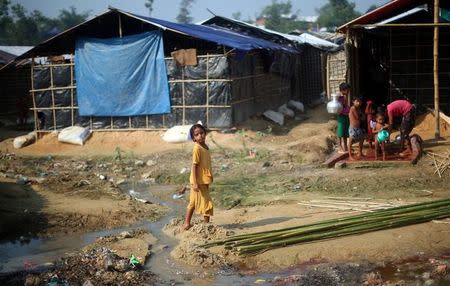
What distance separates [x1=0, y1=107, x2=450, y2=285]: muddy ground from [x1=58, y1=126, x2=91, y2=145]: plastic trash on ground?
17 cm

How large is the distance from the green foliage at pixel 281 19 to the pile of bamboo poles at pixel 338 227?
55685mm

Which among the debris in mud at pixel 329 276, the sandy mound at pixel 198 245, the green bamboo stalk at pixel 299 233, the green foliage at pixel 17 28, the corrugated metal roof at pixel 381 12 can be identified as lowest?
the debris in mud at pixel 329 276

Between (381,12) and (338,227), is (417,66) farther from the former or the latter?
(338,227)

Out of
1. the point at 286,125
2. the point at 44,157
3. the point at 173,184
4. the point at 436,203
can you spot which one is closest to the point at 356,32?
the point at 286,125

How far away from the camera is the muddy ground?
5.10 meters

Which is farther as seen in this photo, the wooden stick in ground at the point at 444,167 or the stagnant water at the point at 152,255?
the wooden stick in ground at the point at 444,167

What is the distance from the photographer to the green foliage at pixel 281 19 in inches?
2442

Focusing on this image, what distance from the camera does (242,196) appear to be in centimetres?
820

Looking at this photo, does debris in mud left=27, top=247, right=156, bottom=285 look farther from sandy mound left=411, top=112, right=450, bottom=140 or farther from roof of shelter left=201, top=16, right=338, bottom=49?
roof of shelter left=201, top=16, right=338, bottom=49

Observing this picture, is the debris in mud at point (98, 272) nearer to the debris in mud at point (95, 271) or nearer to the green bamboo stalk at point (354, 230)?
the debris in mud at point (95, 271)

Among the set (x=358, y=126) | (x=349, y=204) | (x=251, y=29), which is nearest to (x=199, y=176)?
(x=349, y=204)

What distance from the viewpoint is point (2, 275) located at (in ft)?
17.0

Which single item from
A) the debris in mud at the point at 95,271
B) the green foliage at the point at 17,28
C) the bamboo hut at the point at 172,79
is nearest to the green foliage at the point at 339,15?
the green foliage at the point at 17,28

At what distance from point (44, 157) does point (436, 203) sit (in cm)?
974
